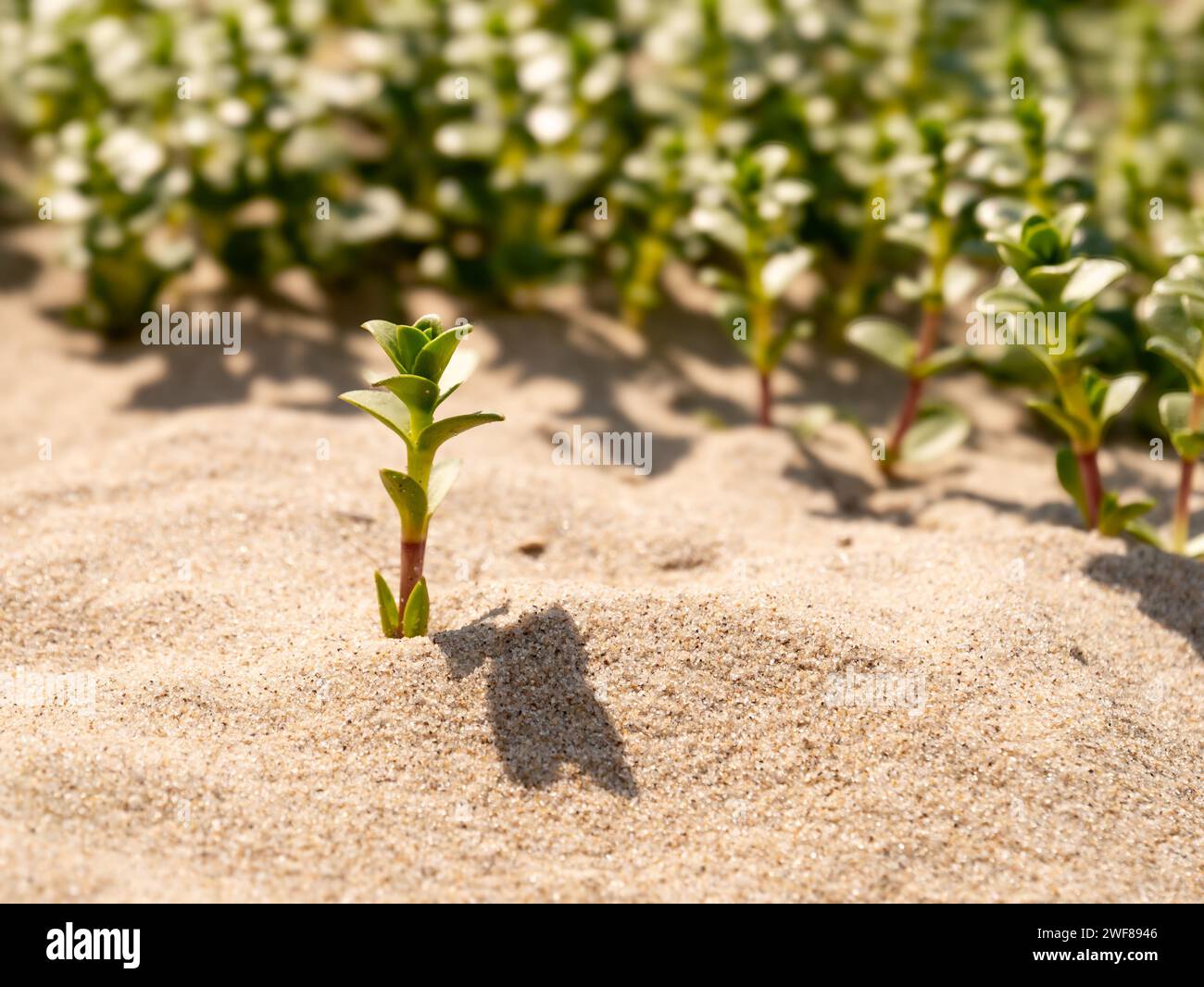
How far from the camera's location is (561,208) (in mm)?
4660

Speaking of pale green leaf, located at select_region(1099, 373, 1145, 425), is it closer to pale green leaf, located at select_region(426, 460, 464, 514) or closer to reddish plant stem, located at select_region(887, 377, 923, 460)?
reddish plant stem, located at select_region(887, 377, 923, 460)

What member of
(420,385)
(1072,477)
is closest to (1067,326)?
(1072,477)

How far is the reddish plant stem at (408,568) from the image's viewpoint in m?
2.73

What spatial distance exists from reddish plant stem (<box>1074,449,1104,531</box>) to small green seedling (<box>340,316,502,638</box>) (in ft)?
4.98

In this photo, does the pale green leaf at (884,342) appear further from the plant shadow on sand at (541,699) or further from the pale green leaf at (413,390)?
the pale green leaf at (413,390)

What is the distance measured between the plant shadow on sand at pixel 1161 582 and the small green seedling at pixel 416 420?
1.52 m

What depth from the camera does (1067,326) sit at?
2975mm

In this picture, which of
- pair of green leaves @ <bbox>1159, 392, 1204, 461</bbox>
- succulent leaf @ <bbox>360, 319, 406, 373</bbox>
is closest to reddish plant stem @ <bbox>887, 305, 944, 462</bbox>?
pair of green leaves @ <bbox>1159, 392, 1204, 461</bbox>

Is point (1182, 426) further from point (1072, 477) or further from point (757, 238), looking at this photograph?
point (757, 238)

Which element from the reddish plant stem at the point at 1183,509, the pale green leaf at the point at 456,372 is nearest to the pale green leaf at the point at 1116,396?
the reddish plant stem at the point at 1183,509

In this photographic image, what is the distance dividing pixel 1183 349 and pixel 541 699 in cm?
168

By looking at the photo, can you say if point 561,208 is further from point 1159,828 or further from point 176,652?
point 1159,828
